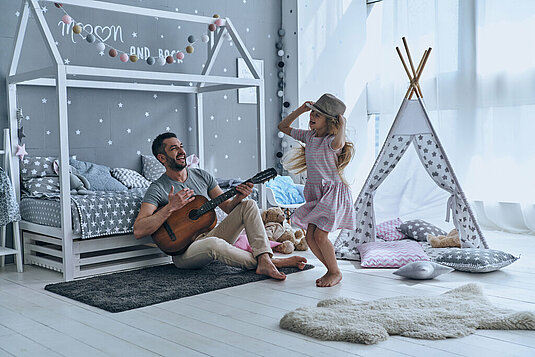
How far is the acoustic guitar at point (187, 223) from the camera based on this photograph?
11.1 ft

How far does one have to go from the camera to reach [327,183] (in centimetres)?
321

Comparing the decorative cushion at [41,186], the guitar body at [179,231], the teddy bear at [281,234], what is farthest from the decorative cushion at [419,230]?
the decorative cushion at [41,186]

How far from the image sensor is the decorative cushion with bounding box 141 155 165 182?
4.62m

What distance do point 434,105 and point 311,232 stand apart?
92.8 inches

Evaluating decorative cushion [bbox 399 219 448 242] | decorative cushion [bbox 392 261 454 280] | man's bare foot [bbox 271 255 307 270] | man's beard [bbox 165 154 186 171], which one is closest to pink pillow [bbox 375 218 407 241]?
decorative cushion [bbox 399 219 448 242]

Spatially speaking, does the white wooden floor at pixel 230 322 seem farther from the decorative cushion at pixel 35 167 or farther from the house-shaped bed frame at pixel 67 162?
the decorative cushion at pixel 35 167

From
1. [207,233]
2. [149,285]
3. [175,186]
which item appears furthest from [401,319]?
[175,186]

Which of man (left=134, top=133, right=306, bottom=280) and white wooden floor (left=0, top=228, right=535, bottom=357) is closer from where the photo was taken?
white wooden floor (left=0, top=228, right=535, bottom=357)

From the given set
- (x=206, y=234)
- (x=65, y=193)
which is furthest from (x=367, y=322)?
(x=65, y=193)

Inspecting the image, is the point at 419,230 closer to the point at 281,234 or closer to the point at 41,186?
the point at 281,234

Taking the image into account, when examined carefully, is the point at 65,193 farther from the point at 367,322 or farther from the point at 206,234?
the point at 367,322

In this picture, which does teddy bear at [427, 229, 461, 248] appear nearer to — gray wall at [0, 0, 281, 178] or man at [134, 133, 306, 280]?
man at [134, 133, 306, 280]

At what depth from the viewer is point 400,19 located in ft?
17.5

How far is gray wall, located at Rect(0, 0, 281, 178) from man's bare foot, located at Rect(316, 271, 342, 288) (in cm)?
209
